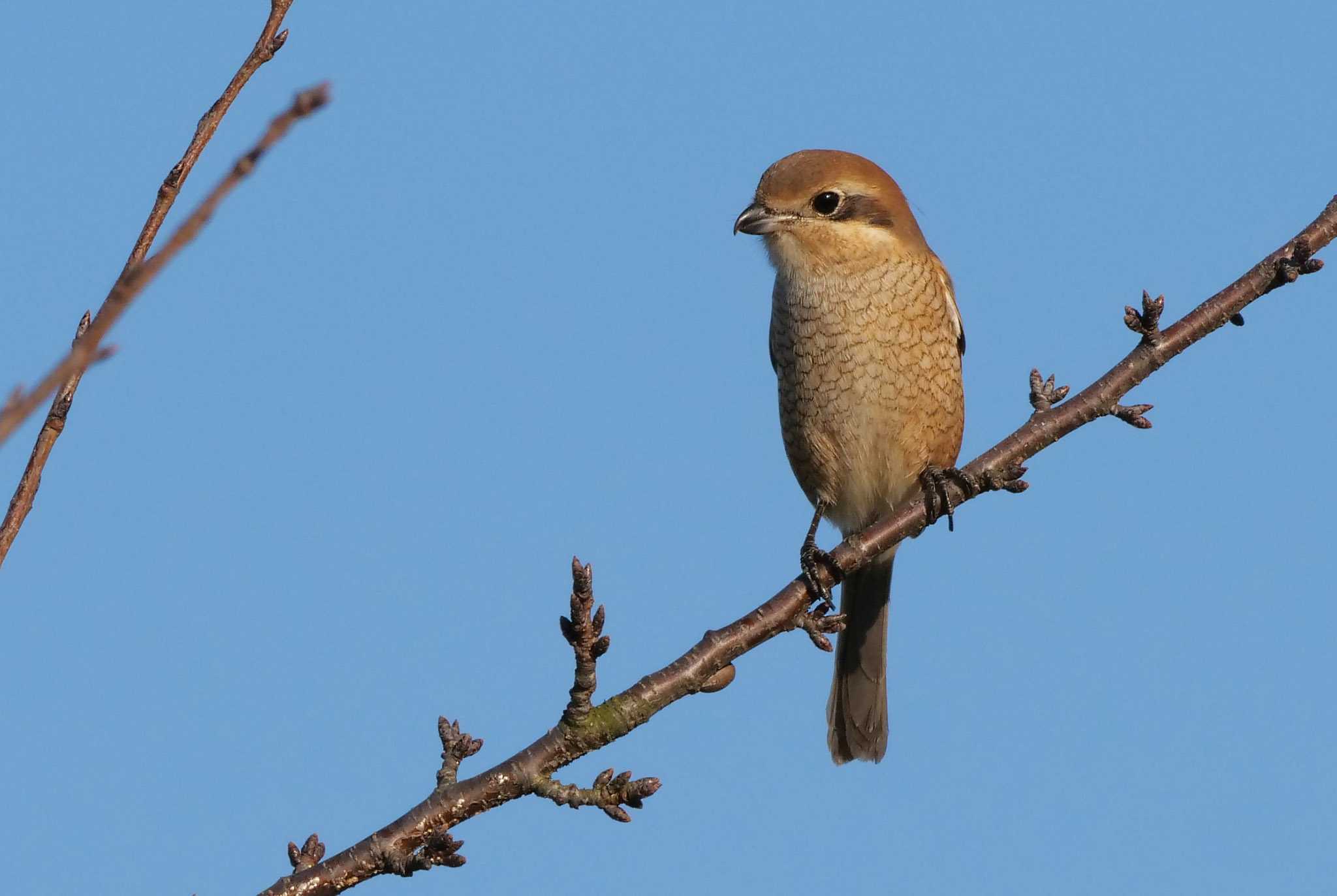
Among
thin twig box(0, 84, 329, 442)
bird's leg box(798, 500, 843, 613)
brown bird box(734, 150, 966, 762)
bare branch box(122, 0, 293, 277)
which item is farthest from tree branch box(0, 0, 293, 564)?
brown bird box(734, 150, 966, 762)

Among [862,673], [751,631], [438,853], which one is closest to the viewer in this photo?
[438,853]

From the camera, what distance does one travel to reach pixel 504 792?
3100mm

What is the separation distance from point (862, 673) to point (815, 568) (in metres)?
1.52

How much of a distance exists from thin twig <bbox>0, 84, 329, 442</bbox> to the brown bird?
409 centimetres

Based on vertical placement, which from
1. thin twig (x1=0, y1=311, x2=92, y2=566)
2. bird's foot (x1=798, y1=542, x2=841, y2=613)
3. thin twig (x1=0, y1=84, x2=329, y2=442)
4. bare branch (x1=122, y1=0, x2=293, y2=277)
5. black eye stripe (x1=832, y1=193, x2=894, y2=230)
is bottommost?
thin twig (x1=0, y1=84, x2=329, y2=442)

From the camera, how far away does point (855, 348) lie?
5422mm

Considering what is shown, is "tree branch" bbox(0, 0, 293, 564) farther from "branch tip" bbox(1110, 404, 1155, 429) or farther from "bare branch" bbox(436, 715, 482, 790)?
"branch tip" bbox(1110, 404, 1155, 429)

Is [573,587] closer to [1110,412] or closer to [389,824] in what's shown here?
[389,824]

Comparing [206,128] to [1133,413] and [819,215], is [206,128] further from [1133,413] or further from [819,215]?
[819,215]

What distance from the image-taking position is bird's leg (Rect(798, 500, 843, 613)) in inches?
163

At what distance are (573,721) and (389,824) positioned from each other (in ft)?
1.47

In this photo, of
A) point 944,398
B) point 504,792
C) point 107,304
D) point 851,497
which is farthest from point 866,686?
point 107,304

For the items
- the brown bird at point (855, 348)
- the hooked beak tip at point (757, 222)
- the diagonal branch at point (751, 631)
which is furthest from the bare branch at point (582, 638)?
the hooked beak tip at point (757, 222)

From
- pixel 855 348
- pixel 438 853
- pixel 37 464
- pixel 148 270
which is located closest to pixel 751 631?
pixel 438 853
